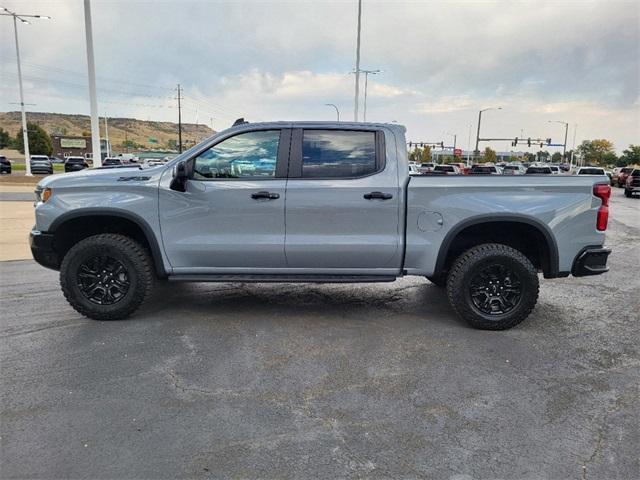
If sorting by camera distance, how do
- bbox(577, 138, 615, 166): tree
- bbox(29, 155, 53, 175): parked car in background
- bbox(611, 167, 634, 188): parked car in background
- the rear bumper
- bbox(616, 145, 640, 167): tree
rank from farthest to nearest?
bbox(577, 138, 615, 166): tree < bbox(616, 145, 640, 167): tree < bbox(29, 155, 53, 175): parked car in background < bbox(611, 167, 634, 188): parked car in background < the rear bumper

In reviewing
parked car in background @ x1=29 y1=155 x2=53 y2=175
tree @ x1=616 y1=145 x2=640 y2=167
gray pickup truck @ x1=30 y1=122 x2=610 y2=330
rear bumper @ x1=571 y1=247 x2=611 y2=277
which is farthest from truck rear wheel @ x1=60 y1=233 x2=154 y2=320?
tree @ x1=616 y1=145 x2=640 y2=167

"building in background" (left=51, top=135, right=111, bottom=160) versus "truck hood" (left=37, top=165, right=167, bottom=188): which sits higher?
"building in background" (left=51, top=135, right=111, bottom=160)

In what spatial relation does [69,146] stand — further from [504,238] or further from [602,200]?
[602,200]

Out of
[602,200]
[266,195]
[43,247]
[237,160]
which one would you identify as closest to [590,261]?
[602,200]

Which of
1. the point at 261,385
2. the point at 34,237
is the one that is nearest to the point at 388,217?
the point at 261,385

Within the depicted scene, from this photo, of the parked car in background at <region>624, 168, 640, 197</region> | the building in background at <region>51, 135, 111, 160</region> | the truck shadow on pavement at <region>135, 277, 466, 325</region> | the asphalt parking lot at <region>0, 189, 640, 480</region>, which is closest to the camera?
the asphalt parking lot at <region>0, 189, 640, 480</region>

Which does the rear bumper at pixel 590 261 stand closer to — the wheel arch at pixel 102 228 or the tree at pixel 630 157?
the wheel arch at pixel 102 228

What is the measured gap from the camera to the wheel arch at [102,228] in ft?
15.6

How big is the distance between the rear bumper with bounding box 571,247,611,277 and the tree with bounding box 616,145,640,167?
291 ft

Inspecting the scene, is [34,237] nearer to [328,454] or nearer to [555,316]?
[328,454]

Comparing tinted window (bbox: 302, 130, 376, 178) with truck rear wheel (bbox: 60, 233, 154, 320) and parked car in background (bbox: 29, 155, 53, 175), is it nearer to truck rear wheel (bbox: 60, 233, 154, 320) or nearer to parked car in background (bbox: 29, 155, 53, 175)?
truck rear wheel (bbox: 60, 233, 154, 320)

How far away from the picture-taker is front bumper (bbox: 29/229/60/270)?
4.82 m

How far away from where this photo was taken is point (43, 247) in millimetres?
4832

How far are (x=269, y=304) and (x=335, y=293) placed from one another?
3.16 ft
